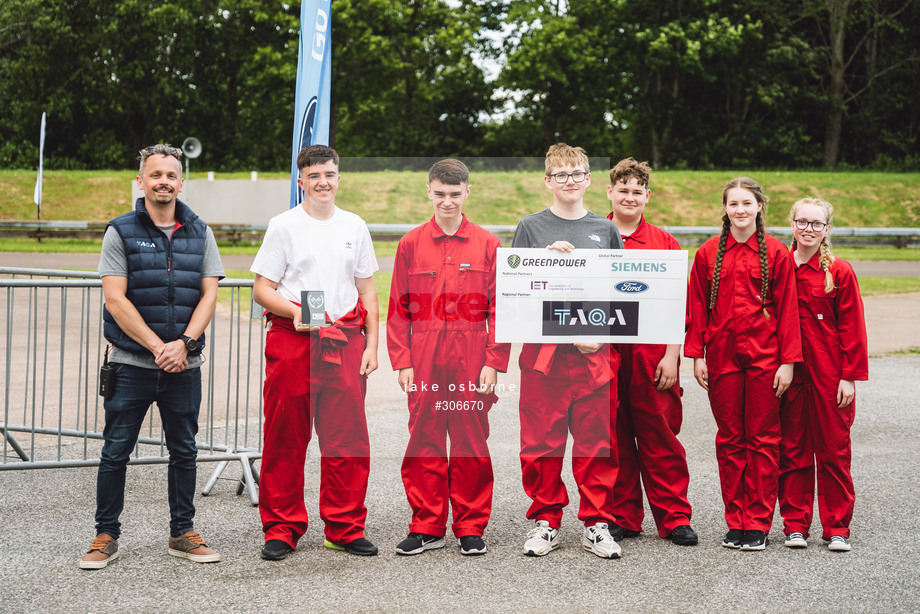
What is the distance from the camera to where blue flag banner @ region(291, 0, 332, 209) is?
237 inches

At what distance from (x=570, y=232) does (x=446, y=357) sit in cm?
94

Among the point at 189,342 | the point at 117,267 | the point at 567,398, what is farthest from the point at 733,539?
the point at 117,267

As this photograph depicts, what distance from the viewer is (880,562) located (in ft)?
14.5

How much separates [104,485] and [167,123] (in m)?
38.4

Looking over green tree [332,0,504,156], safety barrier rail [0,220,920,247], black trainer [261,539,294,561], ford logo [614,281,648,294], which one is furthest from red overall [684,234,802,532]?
safety barrier rail [0,220,920,247]

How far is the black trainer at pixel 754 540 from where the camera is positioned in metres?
4.57

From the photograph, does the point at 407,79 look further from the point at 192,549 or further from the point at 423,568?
the point at 423,568

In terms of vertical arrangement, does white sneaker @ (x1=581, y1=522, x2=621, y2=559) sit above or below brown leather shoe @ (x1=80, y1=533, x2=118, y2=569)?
above

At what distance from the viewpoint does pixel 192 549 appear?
437 centimetres

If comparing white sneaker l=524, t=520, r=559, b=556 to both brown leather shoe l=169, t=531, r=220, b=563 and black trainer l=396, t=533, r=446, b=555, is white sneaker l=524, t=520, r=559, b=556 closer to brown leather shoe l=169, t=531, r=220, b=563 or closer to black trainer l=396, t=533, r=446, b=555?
black trainer l=396, t=533, r=446, b=555

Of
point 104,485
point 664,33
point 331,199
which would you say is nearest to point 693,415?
point 331,199

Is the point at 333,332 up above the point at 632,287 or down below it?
below

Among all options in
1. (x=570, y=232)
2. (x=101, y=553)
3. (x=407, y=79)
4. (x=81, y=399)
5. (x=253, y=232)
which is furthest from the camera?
(x=253, y=232)

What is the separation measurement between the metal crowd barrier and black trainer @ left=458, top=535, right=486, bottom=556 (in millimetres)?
1528
